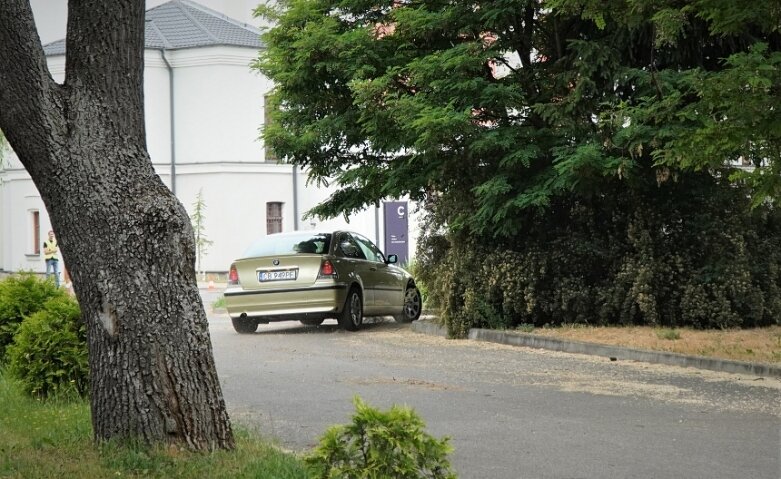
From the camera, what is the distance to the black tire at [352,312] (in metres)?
20.0

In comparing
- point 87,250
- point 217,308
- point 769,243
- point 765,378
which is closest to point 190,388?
point 87,250

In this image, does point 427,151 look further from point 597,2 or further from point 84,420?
point 84,420

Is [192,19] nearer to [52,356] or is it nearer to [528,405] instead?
[52,356]

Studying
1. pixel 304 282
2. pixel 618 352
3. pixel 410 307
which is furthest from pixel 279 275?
pixel 618 352

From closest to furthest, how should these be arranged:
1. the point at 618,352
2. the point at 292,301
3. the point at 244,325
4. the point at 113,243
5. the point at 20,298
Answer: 1. the point at 113,243
2. the point at 20,298
3. the point at 618,352
4. the point at 292,301
5. the point at 244,325

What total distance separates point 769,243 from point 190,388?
510 inches

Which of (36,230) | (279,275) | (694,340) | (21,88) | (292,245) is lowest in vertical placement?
(694,340)

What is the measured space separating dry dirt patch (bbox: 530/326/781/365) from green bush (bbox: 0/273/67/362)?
717 centimetres

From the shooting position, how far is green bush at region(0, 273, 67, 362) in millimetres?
12391

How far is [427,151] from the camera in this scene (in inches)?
714

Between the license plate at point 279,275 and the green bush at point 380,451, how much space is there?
14028 mm

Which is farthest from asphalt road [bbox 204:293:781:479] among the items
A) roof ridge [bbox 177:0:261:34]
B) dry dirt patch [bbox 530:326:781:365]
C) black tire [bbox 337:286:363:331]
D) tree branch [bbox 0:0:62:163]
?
roof ridge [bbox 177:0:261:34]

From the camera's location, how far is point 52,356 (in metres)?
10.5

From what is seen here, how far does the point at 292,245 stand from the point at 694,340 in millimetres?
7070
